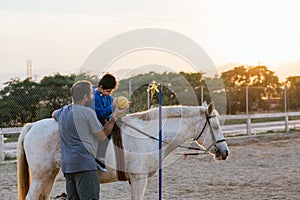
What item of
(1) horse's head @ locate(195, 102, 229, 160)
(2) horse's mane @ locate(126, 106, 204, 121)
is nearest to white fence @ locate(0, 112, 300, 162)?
(2) horse's mane @ locate(126, 106, 204, 121)

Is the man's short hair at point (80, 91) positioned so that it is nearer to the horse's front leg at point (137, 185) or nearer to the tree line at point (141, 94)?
the horse's front leg at point (137, 185)

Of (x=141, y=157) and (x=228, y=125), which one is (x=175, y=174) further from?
(x=228, y=125)

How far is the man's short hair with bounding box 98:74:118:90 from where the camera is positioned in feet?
18.4

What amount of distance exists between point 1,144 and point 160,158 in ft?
25.9

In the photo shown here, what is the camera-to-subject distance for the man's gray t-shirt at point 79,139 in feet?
16.3

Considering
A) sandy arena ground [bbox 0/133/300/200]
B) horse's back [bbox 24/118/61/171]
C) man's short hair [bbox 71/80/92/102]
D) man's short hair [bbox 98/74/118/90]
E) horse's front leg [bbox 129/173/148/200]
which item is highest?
man's short hair [bbox 98/74/118/90]

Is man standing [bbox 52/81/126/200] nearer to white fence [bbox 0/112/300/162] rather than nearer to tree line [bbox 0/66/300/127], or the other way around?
tree line [bbox 0/66/300/127]

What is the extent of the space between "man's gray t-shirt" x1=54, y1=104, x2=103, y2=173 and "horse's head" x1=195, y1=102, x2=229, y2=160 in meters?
1.78

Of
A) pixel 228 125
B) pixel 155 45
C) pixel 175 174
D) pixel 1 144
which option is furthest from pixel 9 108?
pixel 228 125

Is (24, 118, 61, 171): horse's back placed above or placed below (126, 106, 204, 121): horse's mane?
below

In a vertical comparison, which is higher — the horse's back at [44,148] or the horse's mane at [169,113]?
the horse's mane at [169,113]

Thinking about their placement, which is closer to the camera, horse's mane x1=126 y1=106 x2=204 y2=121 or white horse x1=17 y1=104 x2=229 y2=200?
white horse x1=17 y1=104 x2=229 y2=200

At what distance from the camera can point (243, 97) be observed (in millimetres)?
21562

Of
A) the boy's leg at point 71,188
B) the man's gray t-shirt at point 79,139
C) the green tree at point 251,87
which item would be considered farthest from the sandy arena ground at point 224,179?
the green tree at point 251,87
